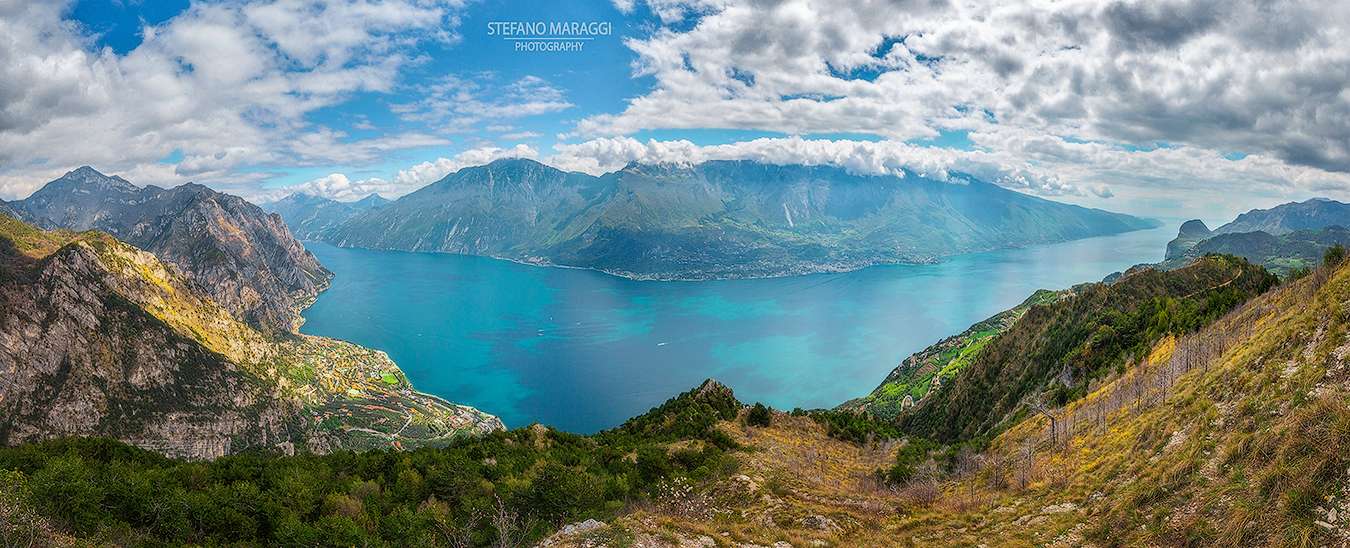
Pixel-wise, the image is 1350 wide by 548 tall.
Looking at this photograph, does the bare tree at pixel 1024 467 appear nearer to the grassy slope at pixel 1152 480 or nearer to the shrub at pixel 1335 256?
the grassy slope at pixel 1152 480

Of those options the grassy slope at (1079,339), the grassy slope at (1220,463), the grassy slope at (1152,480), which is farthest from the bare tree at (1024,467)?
the grassy slope at (1079,339)

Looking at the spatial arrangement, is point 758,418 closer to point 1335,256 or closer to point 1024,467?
point 1024,467

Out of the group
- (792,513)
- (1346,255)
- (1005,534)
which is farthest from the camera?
(1346,255)

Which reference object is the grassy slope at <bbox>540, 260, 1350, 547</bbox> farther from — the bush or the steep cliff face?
the steep cliff face

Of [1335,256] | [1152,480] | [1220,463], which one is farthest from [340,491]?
[1335,256]

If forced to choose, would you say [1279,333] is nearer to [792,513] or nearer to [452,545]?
[792,513]

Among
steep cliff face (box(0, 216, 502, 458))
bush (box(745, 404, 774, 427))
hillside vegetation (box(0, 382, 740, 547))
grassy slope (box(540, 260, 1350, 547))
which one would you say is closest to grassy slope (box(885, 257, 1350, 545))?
grassy slope (box(540, 260, 1350, 547))

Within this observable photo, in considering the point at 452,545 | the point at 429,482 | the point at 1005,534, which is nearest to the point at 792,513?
the point at 1005,534

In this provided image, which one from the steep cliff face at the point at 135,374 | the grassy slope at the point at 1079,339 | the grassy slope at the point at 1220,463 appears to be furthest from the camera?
the steep cliff face at the point at 135,374
